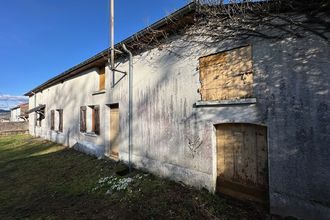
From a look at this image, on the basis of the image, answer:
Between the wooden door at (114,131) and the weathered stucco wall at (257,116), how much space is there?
538 millimetres

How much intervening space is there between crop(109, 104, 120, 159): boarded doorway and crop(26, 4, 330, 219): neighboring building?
56 centimetres

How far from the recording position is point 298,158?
404 cm

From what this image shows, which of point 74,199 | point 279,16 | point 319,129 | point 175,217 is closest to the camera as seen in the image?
point 319,129

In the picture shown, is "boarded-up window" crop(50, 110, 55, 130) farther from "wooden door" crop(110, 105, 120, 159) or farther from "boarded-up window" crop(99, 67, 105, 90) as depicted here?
"wooden door" crop(110, 105, 120, 159)

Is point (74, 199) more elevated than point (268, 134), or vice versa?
point (268, 134)

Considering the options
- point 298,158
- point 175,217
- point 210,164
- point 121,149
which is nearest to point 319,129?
point 298,158

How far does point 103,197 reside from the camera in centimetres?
625

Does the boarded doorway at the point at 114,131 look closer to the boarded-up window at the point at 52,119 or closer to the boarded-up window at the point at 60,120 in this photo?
the boarded-up window at the point at 60,120

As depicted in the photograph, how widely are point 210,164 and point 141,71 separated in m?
3.97

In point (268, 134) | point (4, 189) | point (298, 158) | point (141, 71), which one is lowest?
point (4, 189)

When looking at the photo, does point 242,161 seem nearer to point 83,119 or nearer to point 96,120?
point 96,120

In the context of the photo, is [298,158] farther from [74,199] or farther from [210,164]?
[74,199]

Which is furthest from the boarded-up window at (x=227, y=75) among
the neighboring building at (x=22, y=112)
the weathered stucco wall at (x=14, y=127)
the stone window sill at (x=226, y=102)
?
the weathered stucco wall at (x=14, y=127)

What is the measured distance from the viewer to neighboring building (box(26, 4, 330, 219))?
3.92 meters
